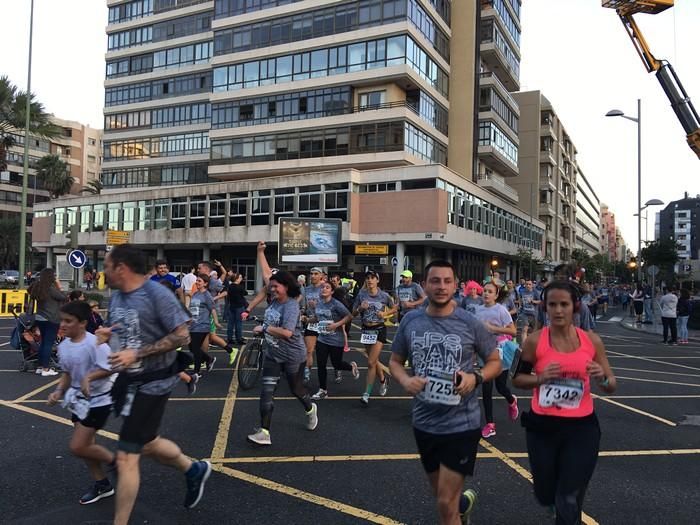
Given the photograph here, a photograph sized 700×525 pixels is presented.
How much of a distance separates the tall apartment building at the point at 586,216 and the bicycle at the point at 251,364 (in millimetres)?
87878

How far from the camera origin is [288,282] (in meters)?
5.70

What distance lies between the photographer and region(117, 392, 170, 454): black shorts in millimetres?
3381

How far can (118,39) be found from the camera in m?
55.6

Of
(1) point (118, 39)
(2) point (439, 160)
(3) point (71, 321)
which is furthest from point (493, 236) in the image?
(1) point (118, 39)

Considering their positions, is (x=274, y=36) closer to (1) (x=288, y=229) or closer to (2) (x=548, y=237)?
(1) (x=288, y=229)

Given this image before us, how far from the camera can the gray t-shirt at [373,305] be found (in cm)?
768

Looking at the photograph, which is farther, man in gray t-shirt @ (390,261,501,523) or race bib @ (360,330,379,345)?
race bib @ (360,330,379,345)

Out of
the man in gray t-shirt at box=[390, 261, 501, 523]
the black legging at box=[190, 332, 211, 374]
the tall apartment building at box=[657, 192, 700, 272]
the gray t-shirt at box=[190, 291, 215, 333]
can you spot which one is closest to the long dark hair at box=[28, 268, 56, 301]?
the gray t-shirt at box=[190, 291, 215, 333]

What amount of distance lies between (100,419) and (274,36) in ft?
131

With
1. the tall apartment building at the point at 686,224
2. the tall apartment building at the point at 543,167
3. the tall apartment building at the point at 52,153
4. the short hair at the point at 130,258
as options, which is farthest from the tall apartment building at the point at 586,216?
the short hair at the point at 130,258

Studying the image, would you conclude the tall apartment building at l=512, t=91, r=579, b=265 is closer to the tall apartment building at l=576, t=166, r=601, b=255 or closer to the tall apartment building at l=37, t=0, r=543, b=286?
the tall apartment building at l=37, t=0, r=543, b=286

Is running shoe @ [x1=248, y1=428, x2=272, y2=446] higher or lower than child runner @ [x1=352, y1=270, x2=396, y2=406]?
lower

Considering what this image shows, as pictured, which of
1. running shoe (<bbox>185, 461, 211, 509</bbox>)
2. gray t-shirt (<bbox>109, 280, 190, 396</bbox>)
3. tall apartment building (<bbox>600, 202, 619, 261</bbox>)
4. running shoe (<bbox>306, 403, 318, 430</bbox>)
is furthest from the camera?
tall apartment building (<bbox>600, 202, 619, 261</bbox>)

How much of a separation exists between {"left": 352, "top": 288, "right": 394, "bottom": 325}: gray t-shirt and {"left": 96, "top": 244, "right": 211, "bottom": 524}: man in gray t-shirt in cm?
431
